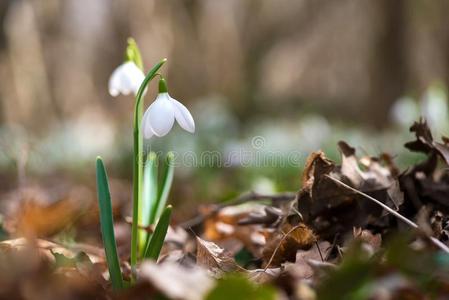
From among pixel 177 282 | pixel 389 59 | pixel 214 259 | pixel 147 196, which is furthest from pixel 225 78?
pixel 177 282

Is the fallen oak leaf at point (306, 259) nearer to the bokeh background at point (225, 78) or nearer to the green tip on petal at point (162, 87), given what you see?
the green tip on petal at point (162, 87)

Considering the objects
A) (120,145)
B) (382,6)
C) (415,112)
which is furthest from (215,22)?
(415,112)

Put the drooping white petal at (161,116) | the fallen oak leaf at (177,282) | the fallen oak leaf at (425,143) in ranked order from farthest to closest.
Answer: the fallen oak leaf at (425,143)
the drooping white petal at (161,116)
the fallen oak leaf at (177,282)

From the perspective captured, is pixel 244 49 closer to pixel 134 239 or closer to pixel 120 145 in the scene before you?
pixel 120 145

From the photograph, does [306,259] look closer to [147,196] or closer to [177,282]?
[177,282]

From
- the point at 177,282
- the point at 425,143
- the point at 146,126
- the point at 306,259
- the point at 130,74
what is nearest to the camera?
the point at 177,282

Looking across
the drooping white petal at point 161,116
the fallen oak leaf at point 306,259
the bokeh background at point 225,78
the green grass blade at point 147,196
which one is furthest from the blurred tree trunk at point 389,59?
the drooping white petal at point 161,116
